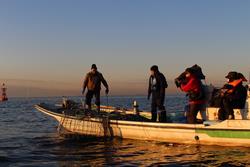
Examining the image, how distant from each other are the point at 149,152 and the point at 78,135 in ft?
14.6

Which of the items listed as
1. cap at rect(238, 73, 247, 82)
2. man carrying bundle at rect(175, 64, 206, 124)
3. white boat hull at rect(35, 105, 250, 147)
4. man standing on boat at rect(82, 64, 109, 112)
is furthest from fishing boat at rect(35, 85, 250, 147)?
man standing on boat at rect(82, 64, 109, 112)

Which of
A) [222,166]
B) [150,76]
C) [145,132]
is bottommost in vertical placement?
[222,166]

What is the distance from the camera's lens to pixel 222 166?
10008 mm

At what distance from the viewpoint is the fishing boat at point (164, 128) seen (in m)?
12.1

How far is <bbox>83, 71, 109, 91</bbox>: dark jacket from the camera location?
15773mm

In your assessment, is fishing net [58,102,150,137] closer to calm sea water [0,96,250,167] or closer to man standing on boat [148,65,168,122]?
calm sea water [0,96,250,167]

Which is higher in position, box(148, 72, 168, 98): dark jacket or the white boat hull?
box(148, 72, 168, 98): dark jacket

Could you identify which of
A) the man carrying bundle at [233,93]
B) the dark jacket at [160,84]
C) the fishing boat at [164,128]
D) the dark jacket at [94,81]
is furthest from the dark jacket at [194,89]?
the dark jacket at [94,81]

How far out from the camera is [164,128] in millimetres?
13250

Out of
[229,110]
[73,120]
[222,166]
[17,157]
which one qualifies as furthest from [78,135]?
[222,166]

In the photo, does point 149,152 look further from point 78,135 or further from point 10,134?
point 10,134

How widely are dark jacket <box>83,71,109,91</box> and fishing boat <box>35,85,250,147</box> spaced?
1015 mm

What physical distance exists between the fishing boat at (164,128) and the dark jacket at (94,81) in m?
Answer: 1.01

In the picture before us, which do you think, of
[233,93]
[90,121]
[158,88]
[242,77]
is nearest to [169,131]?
[158,88]
